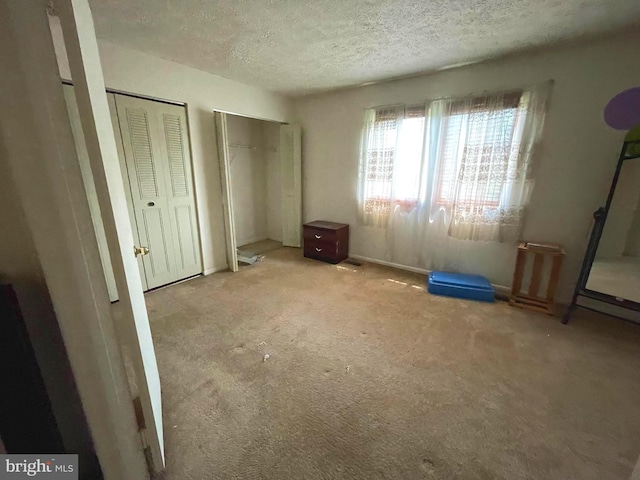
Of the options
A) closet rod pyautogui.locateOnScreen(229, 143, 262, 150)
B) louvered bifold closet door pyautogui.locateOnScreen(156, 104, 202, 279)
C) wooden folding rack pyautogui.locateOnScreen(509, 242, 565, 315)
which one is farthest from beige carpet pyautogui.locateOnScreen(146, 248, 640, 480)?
closet rod pyautogui.locateOnScreen(229, 143, 262, 150)

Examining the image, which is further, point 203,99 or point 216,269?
point 216,269

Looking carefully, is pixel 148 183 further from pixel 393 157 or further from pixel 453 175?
pixel 453 175

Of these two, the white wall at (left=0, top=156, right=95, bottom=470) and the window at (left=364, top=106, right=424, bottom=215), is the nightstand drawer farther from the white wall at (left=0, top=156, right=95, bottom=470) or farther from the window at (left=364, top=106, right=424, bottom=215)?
the white wall at (left=0, top=156, right=95, bottom=470)

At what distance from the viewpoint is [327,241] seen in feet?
11.9

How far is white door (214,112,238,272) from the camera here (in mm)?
2943

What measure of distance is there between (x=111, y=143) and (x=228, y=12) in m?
1.39

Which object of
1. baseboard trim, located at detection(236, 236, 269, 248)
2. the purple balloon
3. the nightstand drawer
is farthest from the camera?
baseboard trim, located at detection(236, 236, 269, 248)

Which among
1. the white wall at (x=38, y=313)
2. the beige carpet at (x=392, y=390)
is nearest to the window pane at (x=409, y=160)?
the beige carpet at (x=392, y=390)

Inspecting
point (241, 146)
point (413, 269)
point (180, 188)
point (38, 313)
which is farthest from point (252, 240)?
point (38, 313)

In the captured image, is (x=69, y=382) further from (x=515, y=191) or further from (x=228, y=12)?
(x=515, y=191)

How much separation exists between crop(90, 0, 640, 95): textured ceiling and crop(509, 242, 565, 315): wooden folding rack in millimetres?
1726

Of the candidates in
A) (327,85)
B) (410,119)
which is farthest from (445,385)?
(327,85)

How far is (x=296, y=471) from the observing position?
3.69ft

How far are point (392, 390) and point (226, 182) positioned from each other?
2717 millimetres
